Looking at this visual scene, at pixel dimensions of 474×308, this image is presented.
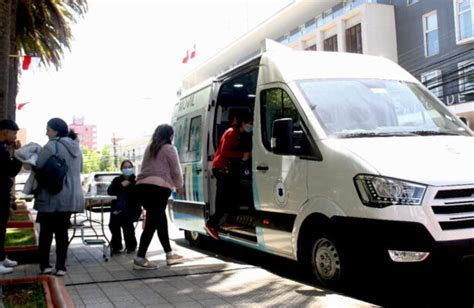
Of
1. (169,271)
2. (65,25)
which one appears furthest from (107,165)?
(169,271)

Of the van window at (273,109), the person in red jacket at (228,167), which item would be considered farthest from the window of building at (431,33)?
the van window at (273,109)

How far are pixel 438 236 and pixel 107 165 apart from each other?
4024 inches

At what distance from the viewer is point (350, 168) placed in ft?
15.8

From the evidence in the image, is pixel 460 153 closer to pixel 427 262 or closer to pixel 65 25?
pixel 427 262

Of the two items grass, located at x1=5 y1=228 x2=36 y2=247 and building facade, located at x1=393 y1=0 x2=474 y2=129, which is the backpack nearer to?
grass, located at x1=5 y1=228 x2=36 y2=247

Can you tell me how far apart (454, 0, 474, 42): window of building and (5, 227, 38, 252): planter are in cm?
2184

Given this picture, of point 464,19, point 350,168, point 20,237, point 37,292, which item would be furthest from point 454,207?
point 464,19

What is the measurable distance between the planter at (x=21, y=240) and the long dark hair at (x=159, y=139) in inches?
87.0

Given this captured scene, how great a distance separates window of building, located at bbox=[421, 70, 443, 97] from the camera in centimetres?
2567

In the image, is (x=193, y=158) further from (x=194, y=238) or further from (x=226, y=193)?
(x=194, y=238)

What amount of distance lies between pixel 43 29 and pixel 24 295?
49.6 feet

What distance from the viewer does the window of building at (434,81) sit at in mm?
25675

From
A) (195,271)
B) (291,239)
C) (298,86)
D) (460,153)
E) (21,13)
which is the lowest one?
(195,271)

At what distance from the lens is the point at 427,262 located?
434 cm
